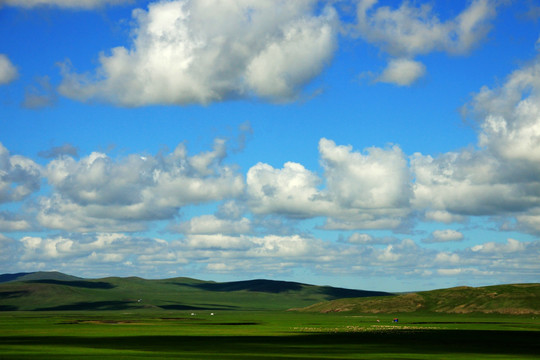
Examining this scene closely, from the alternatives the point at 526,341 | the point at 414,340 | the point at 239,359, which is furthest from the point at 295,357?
the point at 526,341

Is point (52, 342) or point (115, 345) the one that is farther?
point (52, 342)

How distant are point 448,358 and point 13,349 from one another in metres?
60.8

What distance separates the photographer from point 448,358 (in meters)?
91.6

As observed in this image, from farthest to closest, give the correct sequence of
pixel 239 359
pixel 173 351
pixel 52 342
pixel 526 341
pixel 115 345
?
1. pixel 526 341
2. pixel 52 342
3. pixel 115 345
4. pixel 173 351
5. pixel 239 359

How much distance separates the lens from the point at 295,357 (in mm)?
90000

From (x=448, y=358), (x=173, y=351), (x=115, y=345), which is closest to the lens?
(x=448, y=358)

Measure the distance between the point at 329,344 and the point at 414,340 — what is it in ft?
67.8

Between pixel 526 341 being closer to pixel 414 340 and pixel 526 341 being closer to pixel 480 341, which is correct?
pixel 480 341

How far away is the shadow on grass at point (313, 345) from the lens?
97875mm

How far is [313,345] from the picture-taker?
113812 mm

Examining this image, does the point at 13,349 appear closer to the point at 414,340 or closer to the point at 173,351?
the point at 173,351

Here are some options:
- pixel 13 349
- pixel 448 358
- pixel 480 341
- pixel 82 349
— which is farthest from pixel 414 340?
pixel 13 349

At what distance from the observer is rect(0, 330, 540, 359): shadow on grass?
9788 cm

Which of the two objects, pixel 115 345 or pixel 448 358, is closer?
pixel 448 358
